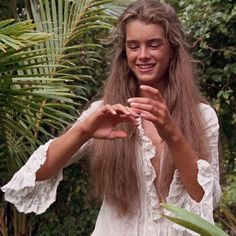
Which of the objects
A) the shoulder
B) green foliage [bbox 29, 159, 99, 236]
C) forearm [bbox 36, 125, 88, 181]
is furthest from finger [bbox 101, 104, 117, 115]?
green foliage [bbox 29, 159, 99, 236]

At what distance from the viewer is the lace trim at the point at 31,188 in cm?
180

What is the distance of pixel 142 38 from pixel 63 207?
2034 millimetres

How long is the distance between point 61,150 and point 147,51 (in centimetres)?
35

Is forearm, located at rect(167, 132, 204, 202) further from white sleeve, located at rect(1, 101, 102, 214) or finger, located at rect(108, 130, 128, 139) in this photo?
white sleeve, located at rect(1, 101, 102, 214)

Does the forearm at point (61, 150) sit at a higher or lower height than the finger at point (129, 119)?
lower

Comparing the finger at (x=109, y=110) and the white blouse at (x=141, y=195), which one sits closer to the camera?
the finger at (x=109, y=110)

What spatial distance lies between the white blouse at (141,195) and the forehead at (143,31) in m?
0.24

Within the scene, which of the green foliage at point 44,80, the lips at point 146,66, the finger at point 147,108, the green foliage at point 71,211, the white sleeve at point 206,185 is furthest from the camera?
the green foliage at point 71,211

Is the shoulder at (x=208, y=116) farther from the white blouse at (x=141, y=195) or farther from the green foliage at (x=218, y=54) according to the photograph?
the green foliage at (x=218, y=54)

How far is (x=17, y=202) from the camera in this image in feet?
6.11

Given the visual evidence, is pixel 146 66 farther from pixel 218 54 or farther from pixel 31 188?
pixel 218 54

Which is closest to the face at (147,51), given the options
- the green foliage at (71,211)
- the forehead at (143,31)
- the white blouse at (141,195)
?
the forehead at (143,31)

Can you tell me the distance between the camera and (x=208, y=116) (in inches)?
73.9

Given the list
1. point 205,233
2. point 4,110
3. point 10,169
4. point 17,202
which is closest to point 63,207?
point 10,169
